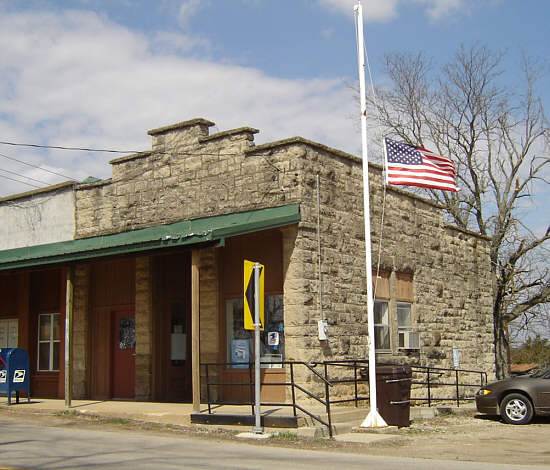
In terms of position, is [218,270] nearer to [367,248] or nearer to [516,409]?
[367,248]

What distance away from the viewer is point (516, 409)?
55.2 ft

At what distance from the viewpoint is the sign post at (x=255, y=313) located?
1341 cm

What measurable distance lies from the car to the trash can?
9.47 ft

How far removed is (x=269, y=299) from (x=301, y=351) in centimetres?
158

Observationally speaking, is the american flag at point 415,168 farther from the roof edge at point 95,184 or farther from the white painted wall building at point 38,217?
the white painted wall building at point 38,217

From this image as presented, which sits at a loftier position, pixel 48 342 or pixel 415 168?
pixel 415 168

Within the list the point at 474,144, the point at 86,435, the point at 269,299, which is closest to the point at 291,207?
the point at 269,299

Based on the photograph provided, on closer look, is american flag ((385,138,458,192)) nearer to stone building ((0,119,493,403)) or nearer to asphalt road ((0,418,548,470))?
stone building ((0,119,493,403))

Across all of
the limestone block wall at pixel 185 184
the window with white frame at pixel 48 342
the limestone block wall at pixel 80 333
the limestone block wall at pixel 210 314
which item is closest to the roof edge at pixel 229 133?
the limestone block wall at pixel 185 184

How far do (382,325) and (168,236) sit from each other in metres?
6.21

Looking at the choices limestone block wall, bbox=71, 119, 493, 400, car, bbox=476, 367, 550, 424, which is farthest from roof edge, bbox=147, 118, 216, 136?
car, bbox=476, 367, 550, 424

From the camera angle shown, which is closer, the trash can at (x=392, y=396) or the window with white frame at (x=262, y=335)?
the trash can at (x=392, y=396)

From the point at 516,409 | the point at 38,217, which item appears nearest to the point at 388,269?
the point at 516,409

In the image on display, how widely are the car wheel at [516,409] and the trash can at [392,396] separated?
2.93 m
